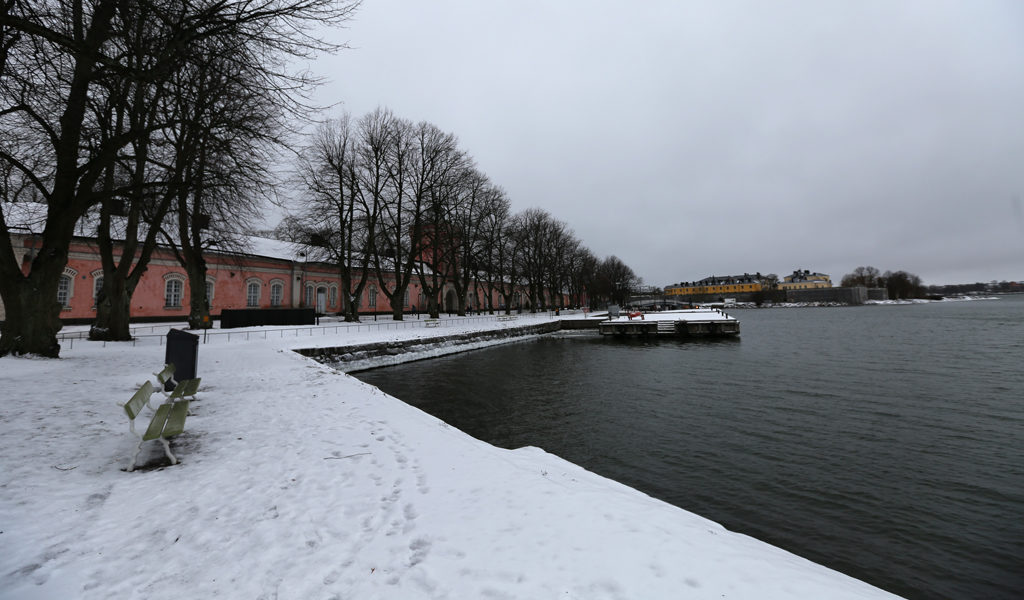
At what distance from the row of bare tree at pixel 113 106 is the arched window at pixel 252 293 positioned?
54.7 ft

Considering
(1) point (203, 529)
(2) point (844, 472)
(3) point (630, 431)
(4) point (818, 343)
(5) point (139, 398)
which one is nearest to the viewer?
(1) point (203, 529)

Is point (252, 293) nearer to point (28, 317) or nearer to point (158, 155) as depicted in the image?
point (158, 155)

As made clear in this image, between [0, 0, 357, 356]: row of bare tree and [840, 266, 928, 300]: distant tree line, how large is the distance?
15796 cm

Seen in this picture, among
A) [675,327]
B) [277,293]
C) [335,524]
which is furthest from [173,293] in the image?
[675,327]

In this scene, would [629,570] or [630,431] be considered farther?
[630,431]

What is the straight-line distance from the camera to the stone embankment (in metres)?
18.2

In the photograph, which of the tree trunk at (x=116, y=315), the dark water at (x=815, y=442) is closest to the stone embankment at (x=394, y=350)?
Result: the dark water at (x=815, y=442)

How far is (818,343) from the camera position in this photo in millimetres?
29375

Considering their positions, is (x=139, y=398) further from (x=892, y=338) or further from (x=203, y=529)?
(x=892, y=338)

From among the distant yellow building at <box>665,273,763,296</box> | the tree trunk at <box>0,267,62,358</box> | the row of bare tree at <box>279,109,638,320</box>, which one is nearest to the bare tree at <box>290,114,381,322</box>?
the row of bare tree at <box>279,109,638,320</box>

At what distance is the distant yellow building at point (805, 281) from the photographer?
14100 centimetres

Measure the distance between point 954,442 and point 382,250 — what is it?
33.0 metres

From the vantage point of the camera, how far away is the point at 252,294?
1403 inches

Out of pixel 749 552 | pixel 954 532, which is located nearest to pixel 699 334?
pixel 954 532
